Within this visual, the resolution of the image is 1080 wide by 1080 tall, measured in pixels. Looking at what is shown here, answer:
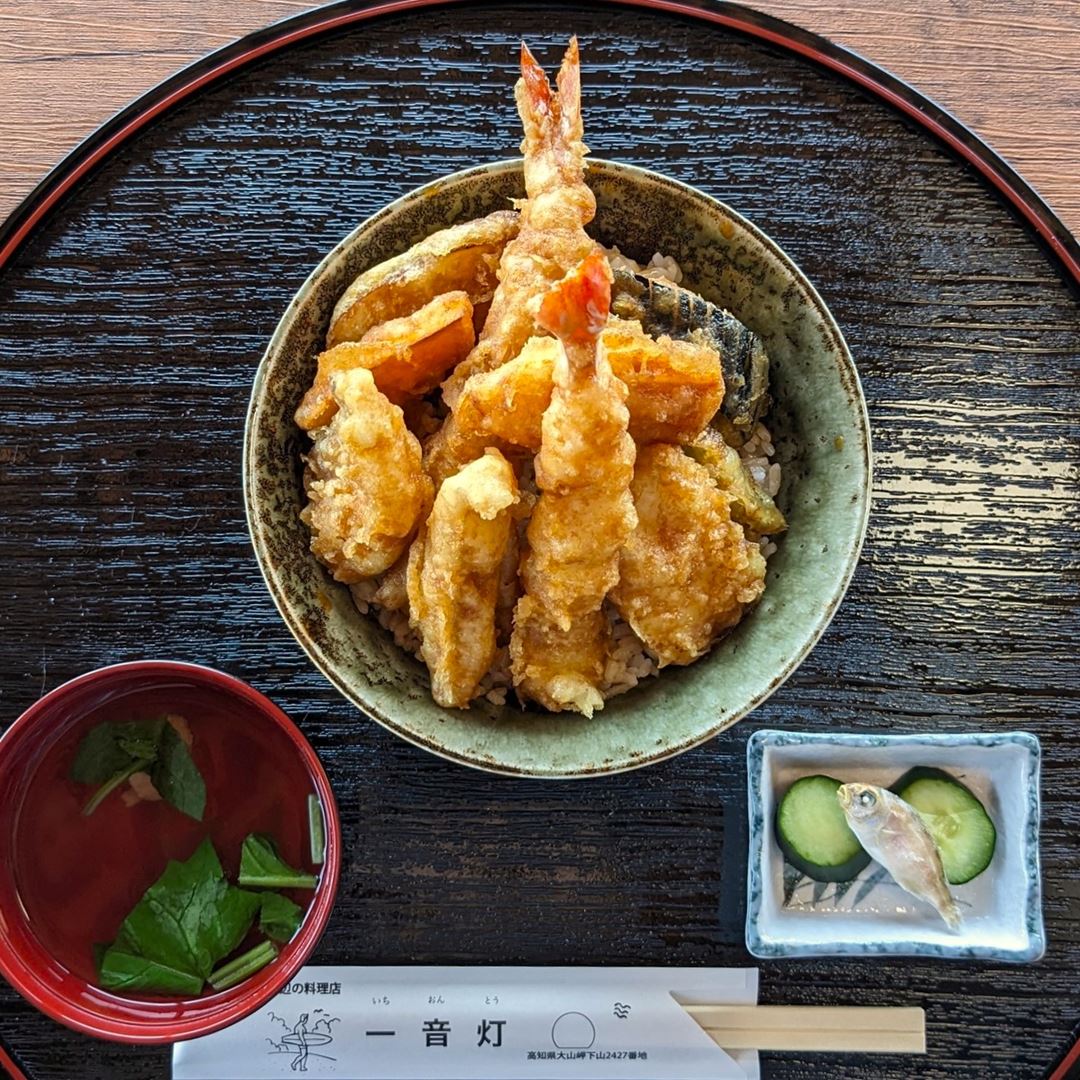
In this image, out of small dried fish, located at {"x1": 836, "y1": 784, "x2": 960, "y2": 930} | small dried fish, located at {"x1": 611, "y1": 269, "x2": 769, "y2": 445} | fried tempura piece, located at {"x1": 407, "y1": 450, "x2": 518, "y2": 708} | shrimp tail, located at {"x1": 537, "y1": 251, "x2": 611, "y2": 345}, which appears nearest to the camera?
shrimp tail, located at {"x1": 537, "y1": 251, "x2": 611, "y2": 345}

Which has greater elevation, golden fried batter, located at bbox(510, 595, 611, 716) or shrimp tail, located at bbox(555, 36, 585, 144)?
shrimp tail, located at bbox(555, 36, 585, 144)

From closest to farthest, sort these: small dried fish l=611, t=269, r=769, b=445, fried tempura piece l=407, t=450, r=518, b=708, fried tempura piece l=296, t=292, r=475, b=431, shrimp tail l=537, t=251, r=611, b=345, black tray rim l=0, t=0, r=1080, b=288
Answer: shrimp tail l=537, t=251, r=611, b=345 → fried tempura piece l=407, t=450, r=518, b=708 → fried tempura piece l=296, t=292, r=475, b=431 → small dried fish l=611, t=269, r=769, b=445 → black tray rim l=0, t=0, r=1080, b=288

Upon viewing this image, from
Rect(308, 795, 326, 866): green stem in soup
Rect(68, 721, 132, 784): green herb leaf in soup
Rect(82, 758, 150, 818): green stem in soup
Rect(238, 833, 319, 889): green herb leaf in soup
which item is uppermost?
Rect(68, 721, 132, 784): green herb leaf in soup

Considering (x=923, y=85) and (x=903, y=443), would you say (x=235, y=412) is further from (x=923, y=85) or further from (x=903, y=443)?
(x=923, y=85)

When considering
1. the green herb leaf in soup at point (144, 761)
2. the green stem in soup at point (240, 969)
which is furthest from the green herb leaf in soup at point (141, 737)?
the green stem in soup at point (240, 969)

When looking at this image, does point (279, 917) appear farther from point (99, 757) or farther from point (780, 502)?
point (780, 502)

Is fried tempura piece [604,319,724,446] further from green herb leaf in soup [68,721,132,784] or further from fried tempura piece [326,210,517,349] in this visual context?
green herb leaf in soup [68,721,132,784]

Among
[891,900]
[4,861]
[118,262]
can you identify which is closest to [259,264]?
[118,262]

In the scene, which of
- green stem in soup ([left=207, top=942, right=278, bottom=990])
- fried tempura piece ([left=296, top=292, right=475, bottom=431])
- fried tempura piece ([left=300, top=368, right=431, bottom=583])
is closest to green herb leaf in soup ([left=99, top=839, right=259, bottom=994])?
green stem in soup ([left=207, top=942, right=278, bottom=990])
